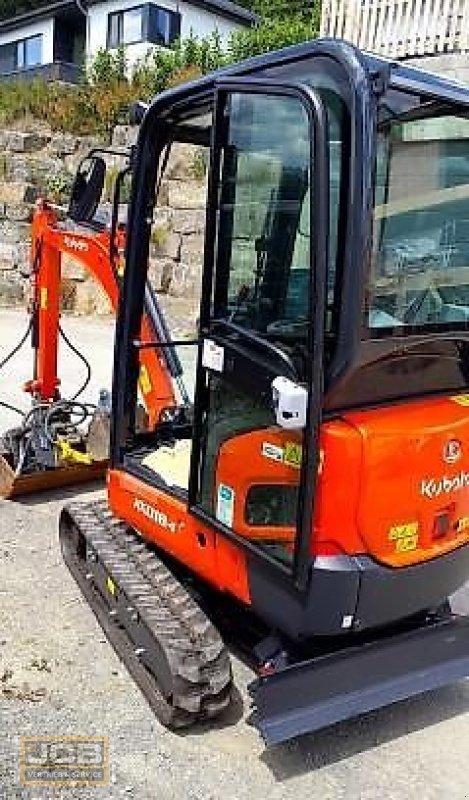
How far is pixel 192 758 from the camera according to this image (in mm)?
2949

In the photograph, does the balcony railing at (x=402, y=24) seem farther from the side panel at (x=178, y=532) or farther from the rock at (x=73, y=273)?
the side panel at (x=178, y=532)

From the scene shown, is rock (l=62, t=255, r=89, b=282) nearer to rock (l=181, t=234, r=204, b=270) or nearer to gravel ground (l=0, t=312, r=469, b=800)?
rock (l=181, t=234, r=204, b=270)

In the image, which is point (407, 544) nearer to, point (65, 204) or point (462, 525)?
point (462, 525)

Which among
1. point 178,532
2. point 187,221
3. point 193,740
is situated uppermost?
point 187,221

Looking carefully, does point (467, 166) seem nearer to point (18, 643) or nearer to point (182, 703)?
point (182, 703)

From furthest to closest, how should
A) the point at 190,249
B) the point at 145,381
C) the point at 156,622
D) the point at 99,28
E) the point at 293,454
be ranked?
the point at 99,28 < the point at 190,249 < the point at 145,381 < the point at 156,622 < the point at 293,454

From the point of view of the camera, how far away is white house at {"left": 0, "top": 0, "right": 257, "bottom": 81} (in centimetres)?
2336

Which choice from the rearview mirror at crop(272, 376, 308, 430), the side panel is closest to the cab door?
the rearview mirror at crop(272, 376, 308, 430)

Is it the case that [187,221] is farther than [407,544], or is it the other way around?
[187,221]

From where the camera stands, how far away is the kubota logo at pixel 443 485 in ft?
9.38

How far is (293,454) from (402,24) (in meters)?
8.50

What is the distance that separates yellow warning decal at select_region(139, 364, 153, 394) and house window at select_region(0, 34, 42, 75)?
89.5 feet

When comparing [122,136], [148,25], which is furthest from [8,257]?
[148,25]

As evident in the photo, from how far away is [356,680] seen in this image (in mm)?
3004
